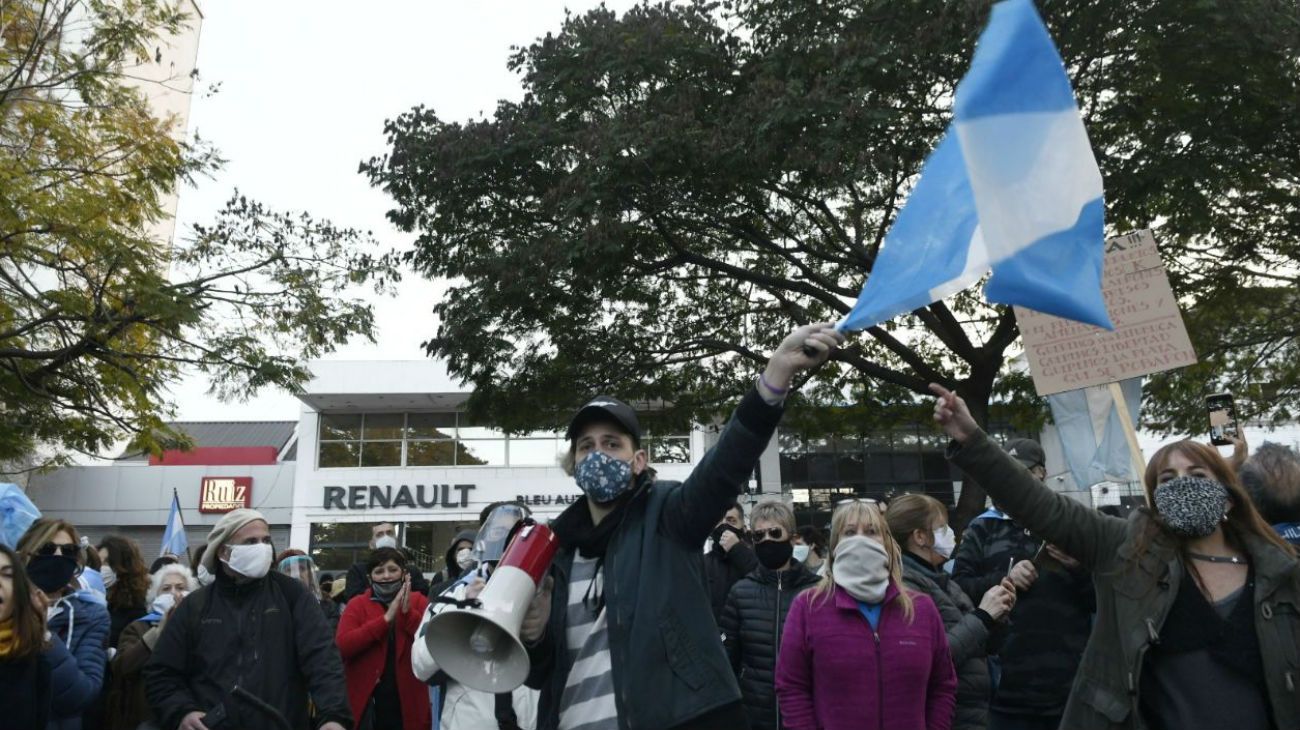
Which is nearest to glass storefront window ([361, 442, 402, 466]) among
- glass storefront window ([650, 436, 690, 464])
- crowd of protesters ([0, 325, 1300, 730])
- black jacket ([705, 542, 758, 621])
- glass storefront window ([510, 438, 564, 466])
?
glass storefront window ([510, 438, 564, 466])

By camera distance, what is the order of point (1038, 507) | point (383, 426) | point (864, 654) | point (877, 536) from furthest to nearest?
point (383, 426) → point (877, 536) → point (864, 654) → point (1038, 507)

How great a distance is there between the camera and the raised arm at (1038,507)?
320 centimetres

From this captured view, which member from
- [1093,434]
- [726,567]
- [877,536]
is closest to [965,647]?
[877,536]

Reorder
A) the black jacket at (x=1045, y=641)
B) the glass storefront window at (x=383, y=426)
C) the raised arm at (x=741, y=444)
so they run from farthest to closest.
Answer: the glass storefront window at (x=383, y=426), the black jacket at (x=1045, y=641), the raised arm at (x=741, y=444)

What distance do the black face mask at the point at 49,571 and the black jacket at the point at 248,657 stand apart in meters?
0.72

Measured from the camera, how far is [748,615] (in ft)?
18.4

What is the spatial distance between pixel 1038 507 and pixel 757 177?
9.70 metres

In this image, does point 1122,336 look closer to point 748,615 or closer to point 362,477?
point 748,615

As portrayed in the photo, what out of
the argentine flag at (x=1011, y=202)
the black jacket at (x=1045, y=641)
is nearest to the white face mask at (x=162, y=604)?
the black jacket at (x=1045, y=641)

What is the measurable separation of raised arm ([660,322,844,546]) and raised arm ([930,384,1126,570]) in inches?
30.6

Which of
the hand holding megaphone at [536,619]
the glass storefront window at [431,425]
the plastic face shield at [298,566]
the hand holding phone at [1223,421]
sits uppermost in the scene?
the glass storefront window at [431,425]

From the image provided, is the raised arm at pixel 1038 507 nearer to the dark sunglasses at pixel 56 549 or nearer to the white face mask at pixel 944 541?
the white face mask at pixel 944 541

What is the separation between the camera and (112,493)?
36.3 metres

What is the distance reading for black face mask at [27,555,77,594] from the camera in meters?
4.96
